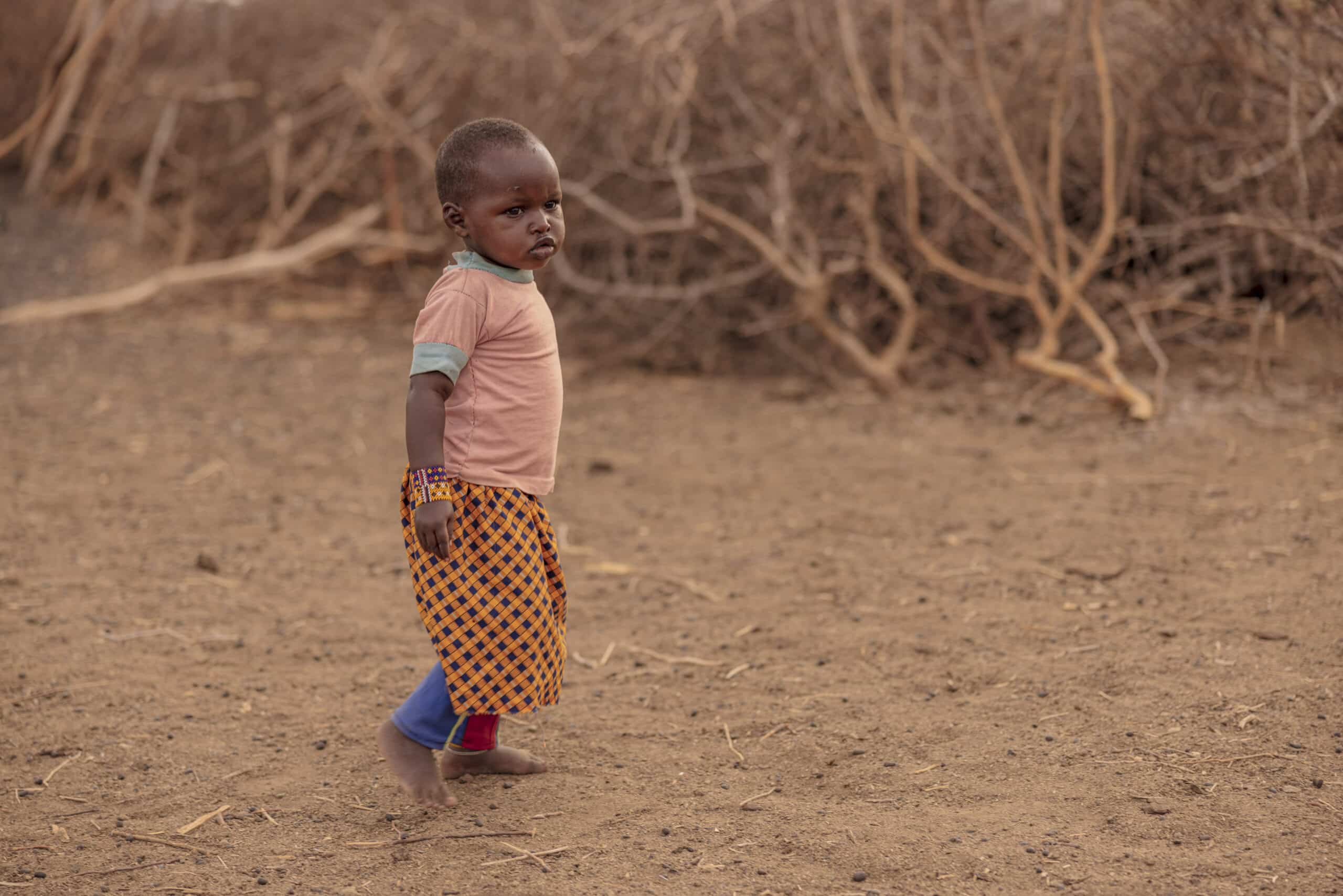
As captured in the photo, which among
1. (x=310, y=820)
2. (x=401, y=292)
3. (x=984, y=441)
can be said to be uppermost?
(x=401, y=292)

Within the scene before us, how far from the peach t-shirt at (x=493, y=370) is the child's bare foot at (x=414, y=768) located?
1.74 feet

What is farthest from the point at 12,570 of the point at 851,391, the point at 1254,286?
the point at 1254,286

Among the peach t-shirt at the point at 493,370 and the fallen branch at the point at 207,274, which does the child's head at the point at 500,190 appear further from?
the fallen branch at the point at 207,274

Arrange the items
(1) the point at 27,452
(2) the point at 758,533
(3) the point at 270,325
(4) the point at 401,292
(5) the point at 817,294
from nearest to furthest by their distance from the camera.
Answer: (2) the point at 758,533, (1) the point at 27,452, (5) the point at 817,294, (3) the point at 270,325, (4) the point at 401,292

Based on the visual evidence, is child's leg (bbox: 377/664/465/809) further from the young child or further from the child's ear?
the child's ear

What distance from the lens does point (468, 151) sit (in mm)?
2125

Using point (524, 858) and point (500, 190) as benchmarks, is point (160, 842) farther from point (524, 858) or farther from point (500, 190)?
point (500, 190)

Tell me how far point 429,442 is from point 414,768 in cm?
65

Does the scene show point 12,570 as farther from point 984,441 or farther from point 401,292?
point 401,292

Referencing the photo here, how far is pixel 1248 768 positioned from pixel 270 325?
19.3ft

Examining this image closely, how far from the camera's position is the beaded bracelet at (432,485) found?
6.90ft

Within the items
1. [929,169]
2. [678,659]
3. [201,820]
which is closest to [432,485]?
[201,820]

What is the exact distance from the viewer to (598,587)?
3.60m

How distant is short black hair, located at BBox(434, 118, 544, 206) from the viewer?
6.97 feet
